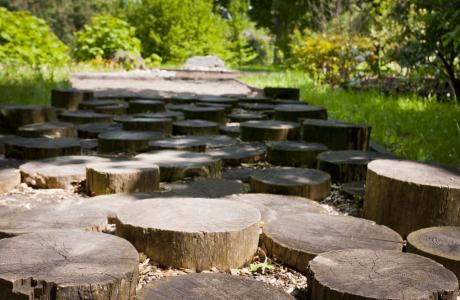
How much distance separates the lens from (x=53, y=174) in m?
3.38

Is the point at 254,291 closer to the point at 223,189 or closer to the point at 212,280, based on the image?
the point at 212,280

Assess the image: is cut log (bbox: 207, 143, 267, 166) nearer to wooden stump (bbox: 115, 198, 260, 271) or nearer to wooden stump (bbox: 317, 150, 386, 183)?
wooden stump (bbox: 317, 150, 386, 183)

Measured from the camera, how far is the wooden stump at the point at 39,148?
4070mm

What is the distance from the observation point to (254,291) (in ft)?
5.89

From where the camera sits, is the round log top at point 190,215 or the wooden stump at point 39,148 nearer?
the round log top at point 190,215

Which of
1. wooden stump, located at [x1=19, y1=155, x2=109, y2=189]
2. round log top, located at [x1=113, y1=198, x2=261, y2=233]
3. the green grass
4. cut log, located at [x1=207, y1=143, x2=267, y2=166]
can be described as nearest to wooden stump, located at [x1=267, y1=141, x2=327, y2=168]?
cut log, located at [x1=207, y1=143, x2=267, y2=166]

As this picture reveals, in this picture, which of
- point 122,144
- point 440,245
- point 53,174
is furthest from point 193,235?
point 122,144

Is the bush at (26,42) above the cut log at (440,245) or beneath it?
above

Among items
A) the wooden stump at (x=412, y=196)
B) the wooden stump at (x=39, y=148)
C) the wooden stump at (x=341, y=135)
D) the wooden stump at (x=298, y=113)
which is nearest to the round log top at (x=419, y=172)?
the wooden stump at (x=412, y=196)

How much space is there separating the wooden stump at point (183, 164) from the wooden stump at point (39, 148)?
72 cm

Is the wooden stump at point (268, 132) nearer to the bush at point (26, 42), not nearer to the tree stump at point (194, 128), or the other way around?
the tree stump at point (194, 128)

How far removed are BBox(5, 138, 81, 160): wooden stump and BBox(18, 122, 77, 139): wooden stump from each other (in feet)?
1.43

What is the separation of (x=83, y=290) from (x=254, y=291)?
58 cm

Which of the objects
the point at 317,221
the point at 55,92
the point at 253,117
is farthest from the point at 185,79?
the point at 317,221
